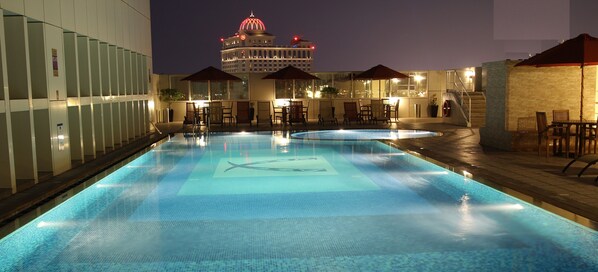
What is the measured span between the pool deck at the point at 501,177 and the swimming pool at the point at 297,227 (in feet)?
0.61

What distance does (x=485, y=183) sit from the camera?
6457 mm

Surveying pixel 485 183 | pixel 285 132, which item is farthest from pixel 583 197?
pixel 285 132

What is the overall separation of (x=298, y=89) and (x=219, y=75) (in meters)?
4.11

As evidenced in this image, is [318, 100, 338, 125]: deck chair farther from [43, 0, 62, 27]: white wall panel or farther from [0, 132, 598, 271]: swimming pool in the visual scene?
[43, 0, 62, 27]: white wall panel

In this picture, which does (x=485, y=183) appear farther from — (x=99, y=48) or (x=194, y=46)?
(x=194, y=46)

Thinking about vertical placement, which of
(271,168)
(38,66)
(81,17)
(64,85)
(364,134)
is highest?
(81,17)

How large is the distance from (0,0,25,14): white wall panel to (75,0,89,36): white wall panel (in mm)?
2240

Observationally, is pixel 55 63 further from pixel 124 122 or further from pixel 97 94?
pixel 124 122

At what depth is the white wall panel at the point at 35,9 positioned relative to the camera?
6980mm

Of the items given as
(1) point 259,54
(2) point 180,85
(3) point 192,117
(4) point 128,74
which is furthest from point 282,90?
(1) point 259,54

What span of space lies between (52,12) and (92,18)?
2.19 meters

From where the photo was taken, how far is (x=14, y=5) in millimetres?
6543

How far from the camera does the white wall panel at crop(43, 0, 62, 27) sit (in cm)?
765

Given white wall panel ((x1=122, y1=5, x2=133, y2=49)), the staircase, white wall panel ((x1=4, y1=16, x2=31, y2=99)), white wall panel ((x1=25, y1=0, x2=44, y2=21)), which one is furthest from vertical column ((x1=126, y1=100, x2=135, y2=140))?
the staircase
